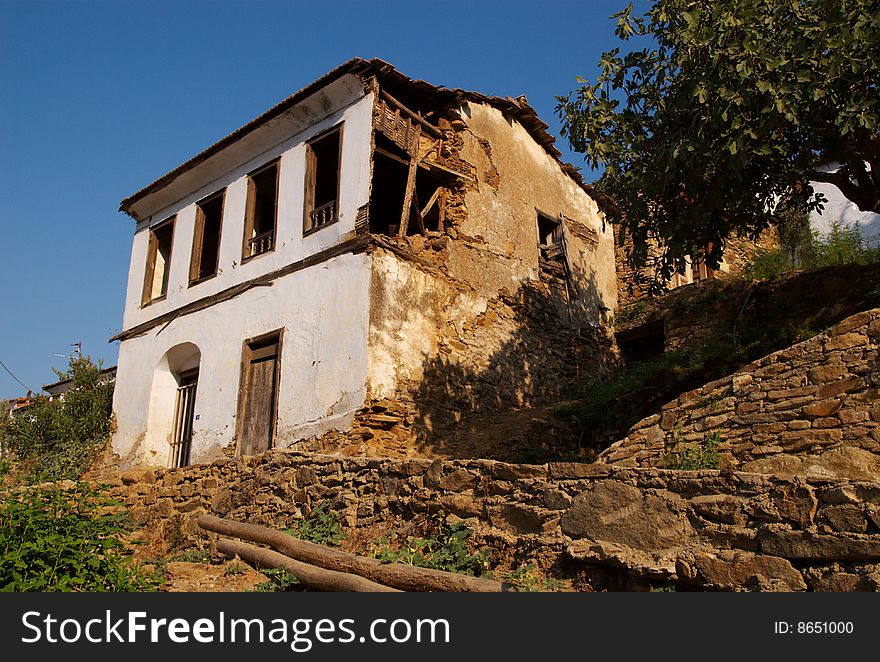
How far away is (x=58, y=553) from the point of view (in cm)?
656

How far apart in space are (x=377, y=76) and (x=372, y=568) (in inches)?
326

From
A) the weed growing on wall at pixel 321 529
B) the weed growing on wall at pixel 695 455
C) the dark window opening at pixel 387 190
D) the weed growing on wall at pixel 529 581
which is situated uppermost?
the dark window opening at pixel 387 190

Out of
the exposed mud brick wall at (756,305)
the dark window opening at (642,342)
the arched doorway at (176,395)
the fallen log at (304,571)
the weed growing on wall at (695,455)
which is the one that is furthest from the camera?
the dark window opening at (642,342)

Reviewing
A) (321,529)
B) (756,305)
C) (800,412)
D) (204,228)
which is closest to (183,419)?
(204,228)

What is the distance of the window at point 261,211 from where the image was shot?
1366cm

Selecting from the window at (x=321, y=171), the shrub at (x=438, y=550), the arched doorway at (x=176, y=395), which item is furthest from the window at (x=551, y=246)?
the shrub at (x=438, y=550)

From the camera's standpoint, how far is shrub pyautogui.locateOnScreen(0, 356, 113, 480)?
50.3 ft

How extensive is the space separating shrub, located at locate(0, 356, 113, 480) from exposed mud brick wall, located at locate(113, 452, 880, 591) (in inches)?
323

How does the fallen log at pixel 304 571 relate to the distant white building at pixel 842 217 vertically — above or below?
below

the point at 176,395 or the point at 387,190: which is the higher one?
the point at 387,190

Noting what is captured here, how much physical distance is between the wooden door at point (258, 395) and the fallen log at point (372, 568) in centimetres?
343

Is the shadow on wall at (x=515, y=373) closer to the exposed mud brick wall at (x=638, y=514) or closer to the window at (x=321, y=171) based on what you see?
the exposed mud brick wall at (x=638, y=514)

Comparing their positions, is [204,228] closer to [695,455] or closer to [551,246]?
[551,246]

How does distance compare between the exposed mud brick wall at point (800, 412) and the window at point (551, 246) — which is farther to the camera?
the window at point (551, 246)
